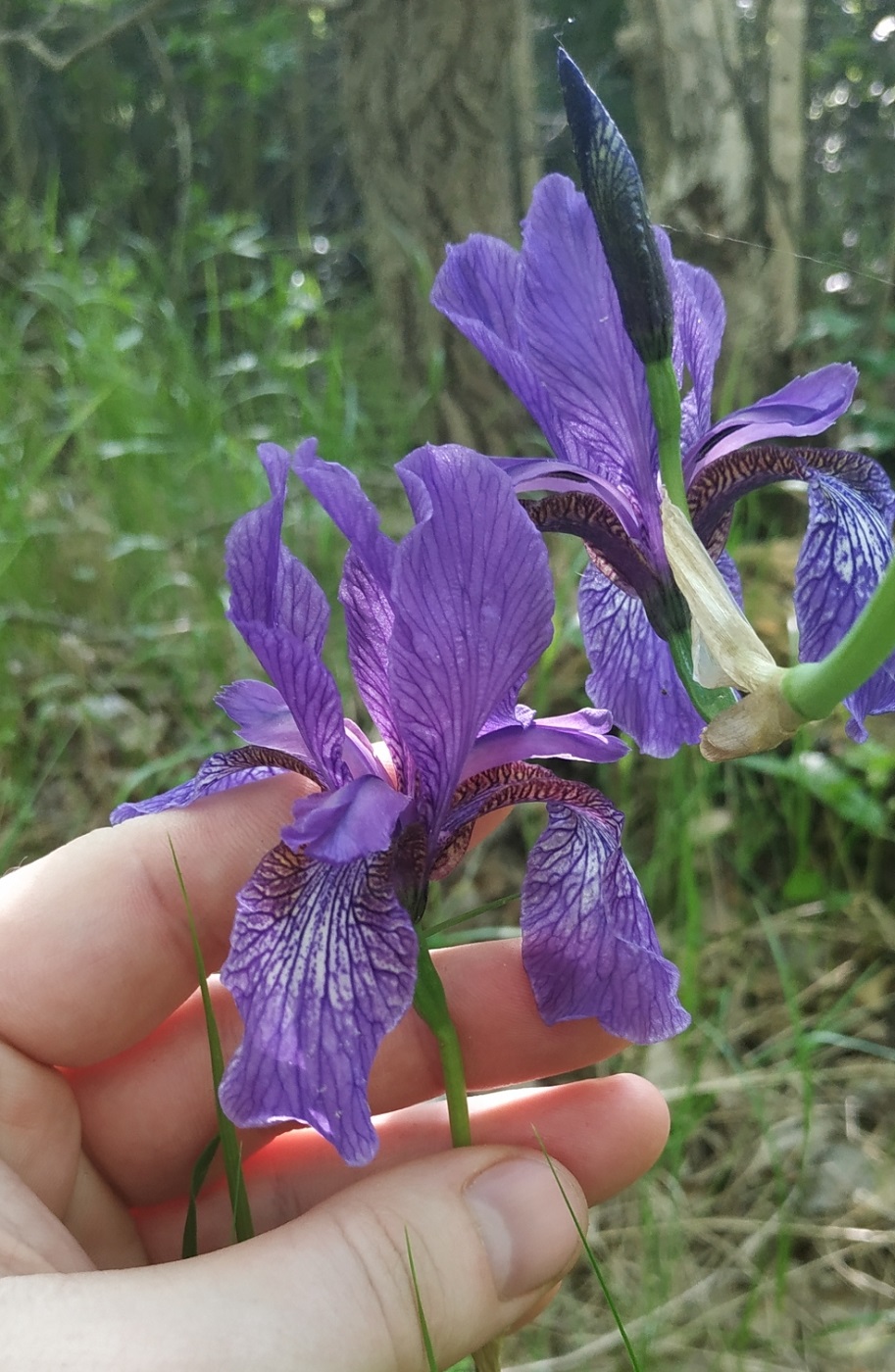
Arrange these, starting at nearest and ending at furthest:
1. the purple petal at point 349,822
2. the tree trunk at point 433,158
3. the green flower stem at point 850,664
Result: the green flower stem at point 850,664 → the purple petal at point 349,822 → the tree trunk at point 433,158

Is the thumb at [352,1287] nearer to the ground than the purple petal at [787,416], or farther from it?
nearer to the ground

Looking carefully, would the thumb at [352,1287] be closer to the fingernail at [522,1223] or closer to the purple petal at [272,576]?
the fingernail at [522,1223]

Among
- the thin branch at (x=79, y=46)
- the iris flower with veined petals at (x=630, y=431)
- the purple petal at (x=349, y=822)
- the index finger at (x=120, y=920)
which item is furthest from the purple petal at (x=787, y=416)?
the thin branch at (x=79, y=46)

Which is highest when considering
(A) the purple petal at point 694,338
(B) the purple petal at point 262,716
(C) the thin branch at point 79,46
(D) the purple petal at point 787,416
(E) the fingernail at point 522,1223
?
(C) the thin branch at point 79,46

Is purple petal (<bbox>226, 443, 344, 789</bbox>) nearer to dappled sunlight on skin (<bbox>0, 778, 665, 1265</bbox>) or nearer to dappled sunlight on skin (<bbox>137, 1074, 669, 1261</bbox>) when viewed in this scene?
dappled sunlight on skin (<bbox>0, 778, 665, 1265</bbox>)

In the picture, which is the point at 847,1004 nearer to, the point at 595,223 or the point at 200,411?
the point at 595,223

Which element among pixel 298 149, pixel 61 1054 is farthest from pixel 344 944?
pixel 298 149

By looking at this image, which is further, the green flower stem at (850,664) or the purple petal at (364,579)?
the purple petal at (364,579)

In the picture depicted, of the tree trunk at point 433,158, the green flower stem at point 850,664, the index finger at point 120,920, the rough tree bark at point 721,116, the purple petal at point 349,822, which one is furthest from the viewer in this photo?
the tree trunk at point 433,158
